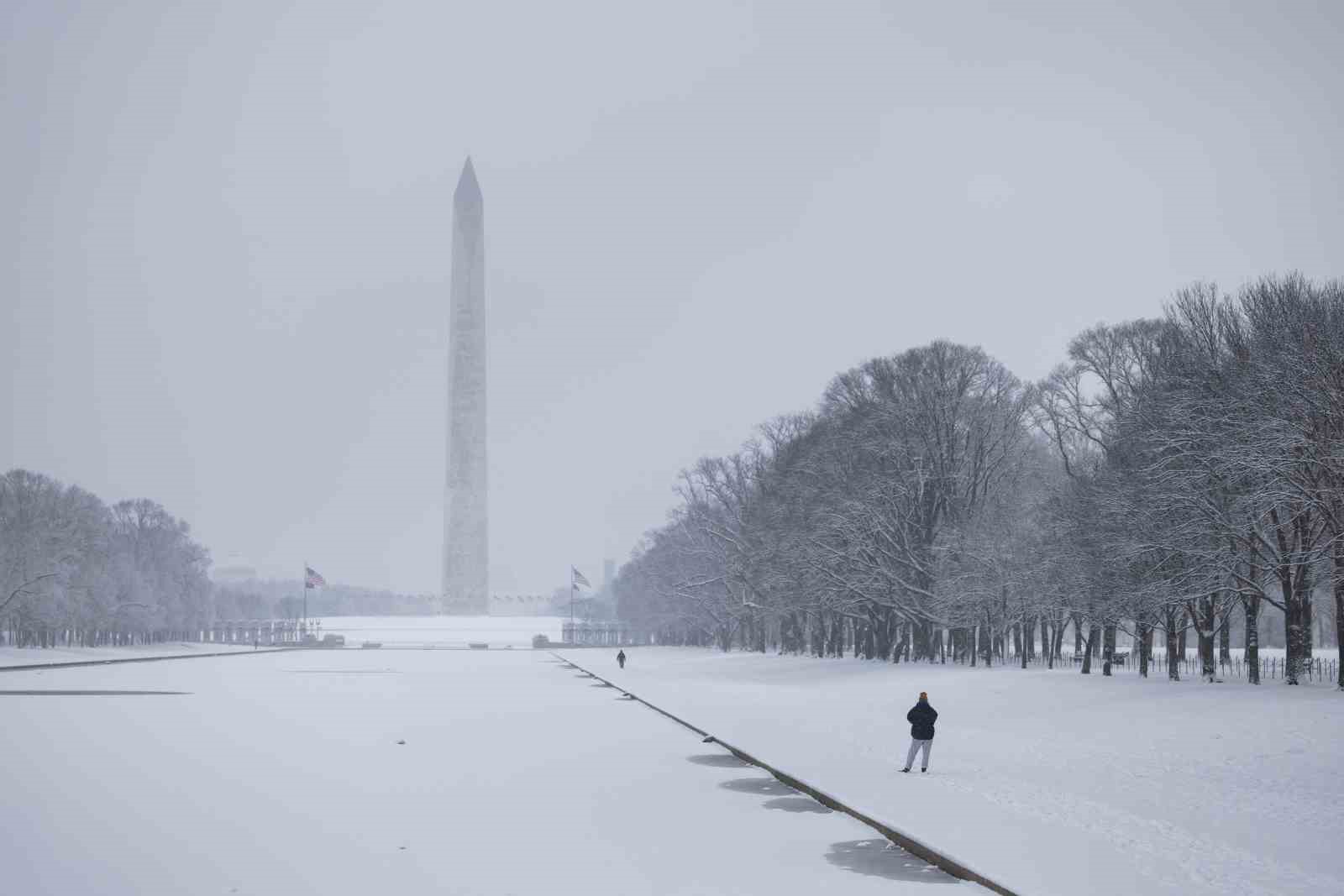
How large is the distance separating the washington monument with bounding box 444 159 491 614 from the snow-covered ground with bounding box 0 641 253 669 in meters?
19.4

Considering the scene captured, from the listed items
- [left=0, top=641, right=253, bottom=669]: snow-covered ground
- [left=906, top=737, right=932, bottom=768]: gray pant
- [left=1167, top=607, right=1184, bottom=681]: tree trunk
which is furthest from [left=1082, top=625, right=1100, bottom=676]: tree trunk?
[left=0, top=641, right=253, bottom=669]: snow-covered ground

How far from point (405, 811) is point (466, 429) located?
105m

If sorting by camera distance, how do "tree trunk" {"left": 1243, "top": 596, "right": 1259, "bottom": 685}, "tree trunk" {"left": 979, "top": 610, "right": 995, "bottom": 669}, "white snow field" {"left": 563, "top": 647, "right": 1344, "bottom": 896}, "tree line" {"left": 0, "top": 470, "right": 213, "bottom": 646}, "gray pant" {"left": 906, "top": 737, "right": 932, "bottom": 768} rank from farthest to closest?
"tree line" {"left": 0, "top": 470, "right": 213, "bottom": 646} → "tree trunk" {"left": 979, "top": 610, "right": 995, "bottom": 669} → "tree trunk" {"left": 1243, "top": 596, "right": 1259, "bottom": 685} → "gray pant" {"left": 906, "top": 737, "right": 932, "bottom": 768} → "white snow field" {"left": 563, "top": 647, "right": 1344, "bottom": 896}

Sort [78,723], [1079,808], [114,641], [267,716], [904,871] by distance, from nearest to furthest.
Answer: [904,871] < [1079,808] < [78,723] < [267,716] < [114,641]

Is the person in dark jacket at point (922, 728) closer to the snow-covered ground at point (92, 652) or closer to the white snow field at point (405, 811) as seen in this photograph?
the white snow field at point (405, 811)

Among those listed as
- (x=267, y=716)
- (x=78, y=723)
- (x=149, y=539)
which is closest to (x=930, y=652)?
(x=267, y=716)

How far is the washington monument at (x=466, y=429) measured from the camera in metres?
120

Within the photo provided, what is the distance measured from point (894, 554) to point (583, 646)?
6932 centimetres

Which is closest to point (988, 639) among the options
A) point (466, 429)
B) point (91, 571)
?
point (91, 571)

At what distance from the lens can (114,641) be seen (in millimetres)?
104250

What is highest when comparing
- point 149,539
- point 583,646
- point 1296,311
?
point 1296,311

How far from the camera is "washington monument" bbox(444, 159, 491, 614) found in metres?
120

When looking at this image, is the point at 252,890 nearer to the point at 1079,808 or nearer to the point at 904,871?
the point at 904,871

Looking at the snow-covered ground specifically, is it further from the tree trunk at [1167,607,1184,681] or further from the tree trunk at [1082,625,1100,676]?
the tree trunk at [1167,607,1184,681]
